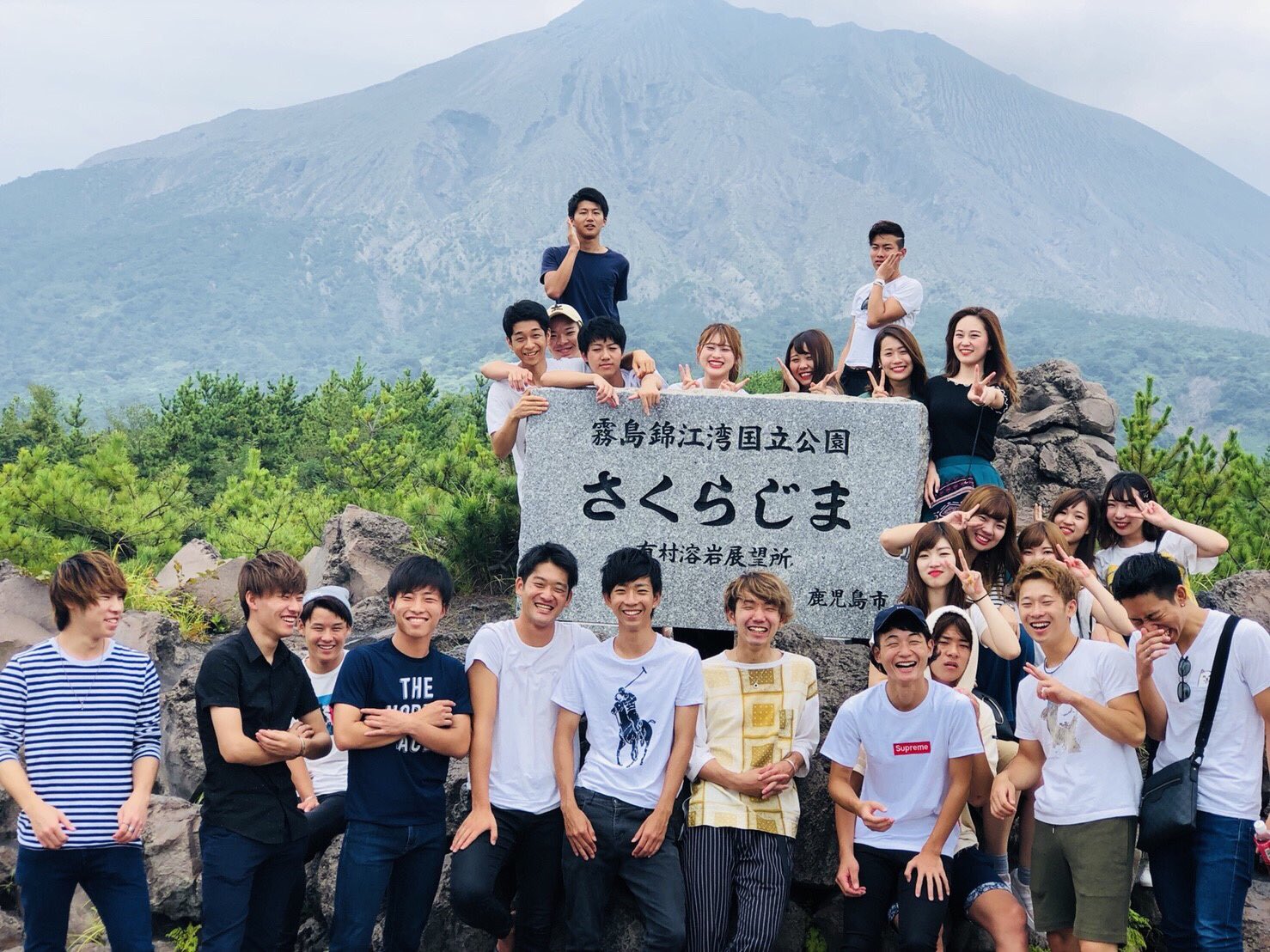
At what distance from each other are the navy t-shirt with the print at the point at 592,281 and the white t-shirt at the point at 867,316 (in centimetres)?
121

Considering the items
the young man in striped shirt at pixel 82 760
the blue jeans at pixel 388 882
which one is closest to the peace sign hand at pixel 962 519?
the blue jeans at pixel 388 882

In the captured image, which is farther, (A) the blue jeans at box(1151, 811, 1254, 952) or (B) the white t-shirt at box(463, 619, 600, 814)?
(B) the white t-shirt at box(463, 619, 600, 814)

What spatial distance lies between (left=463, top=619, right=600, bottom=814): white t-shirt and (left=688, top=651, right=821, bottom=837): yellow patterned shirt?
445 mm

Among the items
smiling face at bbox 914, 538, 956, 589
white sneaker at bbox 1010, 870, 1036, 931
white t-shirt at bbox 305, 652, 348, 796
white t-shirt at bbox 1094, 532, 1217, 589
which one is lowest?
white sneaker at bbox 1010, 870, 1036, 931

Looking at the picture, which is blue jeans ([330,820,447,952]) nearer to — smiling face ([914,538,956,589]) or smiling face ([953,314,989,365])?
smiling face ([914,538,956,589])

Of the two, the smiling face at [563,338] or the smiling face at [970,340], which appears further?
the smiling face at [563,338]

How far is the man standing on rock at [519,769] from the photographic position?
359 centimetres

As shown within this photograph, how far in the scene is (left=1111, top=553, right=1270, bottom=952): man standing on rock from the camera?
3.26m

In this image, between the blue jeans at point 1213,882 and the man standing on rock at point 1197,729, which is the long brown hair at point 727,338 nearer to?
the man standing on rock at point 1197,729

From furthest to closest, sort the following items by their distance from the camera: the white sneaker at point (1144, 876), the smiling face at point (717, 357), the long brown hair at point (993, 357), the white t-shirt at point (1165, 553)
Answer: the smiling face at point (717, 357), the long brown hair at point (993, 357), the white t-shirt at point (1165, 553), the white sneaker at point (1144, 876)

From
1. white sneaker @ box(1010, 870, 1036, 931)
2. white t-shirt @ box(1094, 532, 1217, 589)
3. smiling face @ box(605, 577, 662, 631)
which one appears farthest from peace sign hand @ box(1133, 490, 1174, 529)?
smiling face @ box(605, 577, 662, 631)

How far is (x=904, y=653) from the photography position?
3523 mm

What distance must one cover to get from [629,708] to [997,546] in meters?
1.52

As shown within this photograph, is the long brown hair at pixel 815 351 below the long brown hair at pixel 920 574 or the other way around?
the other way around
